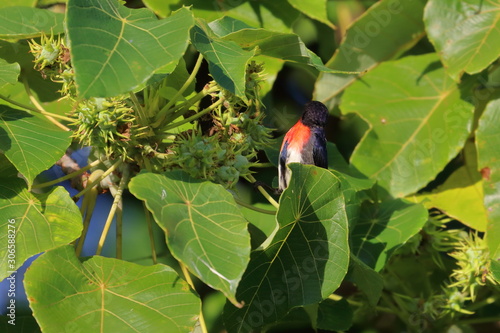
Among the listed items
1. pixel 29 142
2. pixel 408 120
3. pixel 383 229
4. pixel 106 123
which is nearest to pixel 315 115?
pixel 383 229

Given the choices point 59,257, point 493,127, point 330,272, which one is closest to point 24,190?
point 59,257

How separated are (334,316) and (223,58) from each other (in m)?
0.98

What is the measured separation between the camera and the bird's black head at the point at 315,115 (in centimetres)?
188

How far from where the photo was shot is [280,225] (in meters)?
1.38

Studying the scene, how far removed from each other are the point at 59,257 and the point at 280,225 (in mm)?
481

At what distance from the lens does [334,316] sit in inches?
74.7

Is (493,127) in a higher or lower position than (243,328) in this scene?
higher

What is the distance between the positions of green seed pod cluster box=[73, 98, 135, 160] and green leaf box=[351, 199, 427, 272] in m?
0.78

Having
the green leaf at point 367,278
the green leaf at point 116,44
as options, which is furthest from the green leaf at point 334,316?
the green leaf at point 116,44

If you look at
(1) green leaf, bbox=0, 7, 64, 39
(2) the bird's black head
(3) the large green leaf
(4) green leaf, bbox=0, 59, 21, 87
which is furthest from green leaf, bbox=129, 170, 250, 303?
(3) the large green leaf

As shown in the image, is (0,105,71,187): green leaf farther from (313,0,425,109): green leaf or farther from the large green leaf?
(313,0,425,109): green leaf

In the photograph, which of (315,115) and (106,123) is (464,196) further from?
(106,123)

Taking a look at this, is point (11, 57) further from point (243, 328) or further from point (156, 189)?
point (243, 328)

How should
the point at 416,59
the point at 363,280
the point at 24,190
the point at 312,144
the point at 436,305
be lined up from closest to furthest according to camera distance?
the point at 24,190
the point at 363,280
the point at 312,144
the point at 436,305
the point at 416,59
